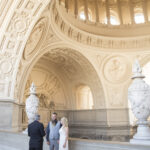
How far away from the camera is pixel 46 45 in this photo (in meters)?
13.5

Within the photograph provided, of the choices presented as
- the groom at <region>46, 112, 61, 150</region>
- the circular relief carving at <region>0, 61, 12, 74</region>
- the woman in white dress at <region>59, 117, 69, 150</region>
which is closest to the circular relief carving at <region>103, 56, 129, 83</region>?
the circular relief carving at <region>0, 61, 12, 74</region>

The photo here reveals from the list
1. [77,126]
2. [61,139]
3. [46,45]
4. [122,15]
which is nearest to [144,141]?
[61,139]

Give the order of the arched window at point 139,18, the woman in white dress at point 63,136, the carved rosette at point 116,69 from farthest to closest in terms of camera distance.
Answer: the arched window at point 139,18, the carved rosette at point 116,69, the woman in white dress at point 63,136

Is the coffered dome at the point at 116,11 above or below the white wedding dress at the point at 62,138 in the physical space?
above

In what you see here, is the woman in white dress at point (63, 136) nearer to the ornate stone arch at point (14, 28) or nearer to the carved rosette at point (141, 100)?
the carved rosette at point (141, 100)

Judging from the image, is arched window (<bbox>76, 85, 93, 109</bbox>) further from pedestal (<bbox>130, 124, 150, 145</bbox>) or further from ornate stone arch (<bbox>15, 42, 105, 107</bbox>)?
pedestal (<bbox>130, 124, 150, 145</bbox>)

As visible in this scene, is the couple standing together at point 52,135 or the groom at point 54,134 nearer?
the couple standing together at point 52,135

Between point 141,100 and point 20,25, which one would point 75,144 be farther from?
point 20,25

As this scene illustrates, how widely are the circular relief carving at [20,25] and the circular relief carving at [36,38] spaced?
766 millimetres

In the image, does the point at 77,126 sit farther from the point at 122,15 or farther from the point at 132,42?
the point at 122,15

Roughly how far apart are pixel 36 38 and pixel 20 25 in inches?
60.7

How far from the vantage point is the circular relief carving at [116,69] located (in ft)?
58.2

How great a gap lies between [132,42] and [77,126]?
8.96m

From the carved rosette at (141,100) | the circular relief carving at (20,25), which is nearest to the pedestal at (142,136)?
the carved rosette at (141,100)
